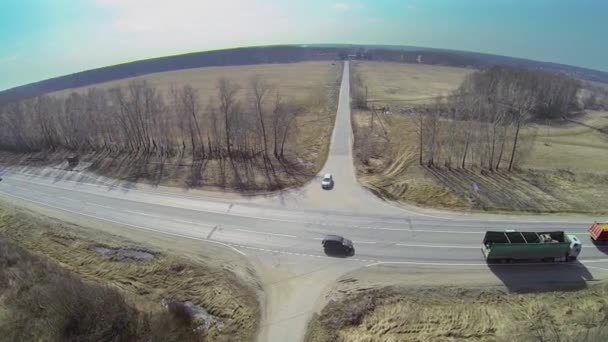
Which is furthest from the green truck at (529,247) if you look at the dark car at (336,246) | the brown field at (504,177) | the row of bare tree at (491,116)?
the row of bare tree at (491,116)

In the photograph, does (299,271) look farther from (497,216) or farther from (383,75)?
(383,75)

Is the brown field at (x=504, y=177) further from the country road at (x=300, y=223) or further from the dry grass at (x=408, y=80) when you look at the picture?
the dry grass at (x=408, y=80)

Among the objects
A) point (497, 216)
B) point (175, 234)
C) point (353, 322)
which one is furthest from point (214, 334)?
point (497, 216)

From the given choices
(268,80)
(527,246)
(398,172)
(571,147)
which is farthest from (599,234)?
(268,80)

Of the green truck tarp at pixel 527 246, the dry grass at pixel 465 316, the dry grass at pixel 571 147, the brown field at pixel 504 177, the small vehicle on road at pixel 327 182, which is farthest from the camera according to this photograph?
the dry grass at pixel 571 147

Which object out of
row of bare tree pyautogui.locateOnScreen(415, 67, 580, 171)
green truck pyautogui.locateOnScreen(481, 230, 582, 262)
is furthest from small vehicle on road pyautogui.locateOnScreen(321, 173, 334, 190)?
green truck pyautogui.locateOnScreen(481, 230, 582, 262)

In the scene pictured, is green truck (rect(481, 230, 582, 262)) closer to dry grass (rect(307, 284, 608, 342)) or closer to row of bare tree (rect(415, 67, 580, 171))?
dry grass (rect(307, 284, 608, 342))

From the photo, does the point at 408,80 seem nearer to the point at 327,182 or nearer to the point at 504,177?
the point at 504,177
